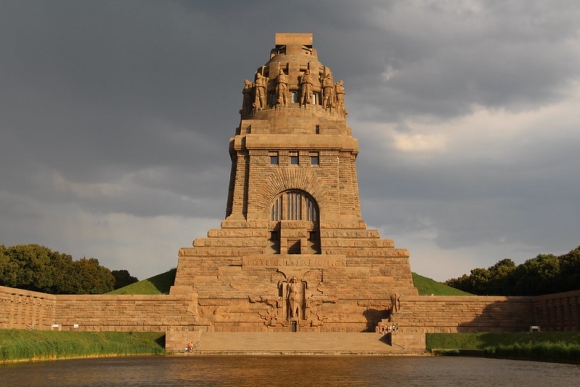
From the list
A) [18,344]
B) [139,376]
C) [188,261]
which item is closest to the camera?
[139,376]

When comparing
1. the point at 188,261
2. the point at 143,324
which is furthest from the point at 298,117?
the point at 143,324

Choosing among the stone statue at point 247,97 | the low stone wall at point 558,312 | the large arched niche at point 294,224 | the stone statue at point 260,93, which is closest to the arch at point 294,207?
the large arched niche at point 294,224

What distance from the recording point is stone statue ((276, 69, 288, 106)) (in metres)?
52.8

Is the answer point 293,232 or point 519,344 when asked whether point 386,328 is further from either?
point 293,232

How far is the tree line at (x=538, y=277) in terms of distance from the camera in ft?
148

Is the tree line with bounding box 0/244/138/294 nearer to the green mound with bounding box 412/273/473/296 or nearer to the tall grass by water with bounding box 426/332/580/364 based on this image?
the green mound with bounding box 412/273/473/296

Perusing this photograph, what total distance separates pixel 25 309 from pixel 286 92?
26.1 meters

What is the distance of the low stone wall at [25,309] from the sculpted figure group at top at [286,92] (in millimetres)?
22801

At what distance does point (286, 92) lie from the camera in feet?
175

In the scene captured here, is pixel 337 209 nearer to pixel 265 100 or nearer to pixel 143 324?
pixel 265 100

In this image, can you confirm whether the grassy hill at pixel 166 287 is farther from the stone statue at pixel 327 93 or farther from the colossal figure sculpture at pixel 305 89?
the colossal figure sculpture at pixel 305 89

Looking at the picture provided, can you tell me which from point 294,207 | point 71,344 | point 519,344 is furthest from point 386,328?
point 71,344

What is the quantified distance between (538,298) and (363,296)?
33.6 ft

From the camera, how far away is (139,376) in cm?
1869
